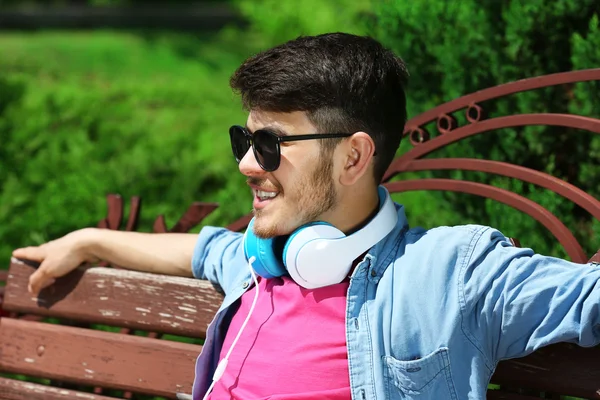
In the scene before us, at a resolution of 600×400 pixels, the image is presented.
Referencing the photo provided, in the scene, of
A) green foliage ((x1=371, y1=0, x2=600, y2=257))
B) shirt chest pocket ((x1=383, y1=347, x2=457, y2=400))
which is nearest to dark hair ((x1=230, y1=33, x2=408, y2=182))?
shirt chest pocket ((x1=383, y1=347, x2=457, y2=400))

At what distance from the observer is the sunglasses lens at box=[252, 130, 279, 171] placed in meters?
2.50

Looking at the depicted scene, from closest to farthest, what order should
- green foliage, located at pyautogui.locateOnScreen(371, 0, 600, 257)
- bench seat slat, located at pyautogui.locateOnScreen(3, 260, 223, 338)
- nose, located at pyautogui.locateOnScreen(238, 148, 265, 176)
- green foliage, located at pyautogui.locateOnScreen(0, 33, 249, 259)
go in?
nose, located at pyautogui.locateOnScreen(238, 148, 265, 176) < bench seat slat, located at pyautogui.locateOnScreen(3, 260, 223, 338) < green foliage, located at pyautogui.locateOnScreen(371, 0, 600, 257) < green foliage, located at pyautogui.locateOnScreen(0, 33, 249, 259)

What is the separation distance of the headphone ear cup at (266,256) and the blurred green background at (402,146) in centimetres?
53

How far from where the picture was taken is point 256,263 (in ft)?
8.58

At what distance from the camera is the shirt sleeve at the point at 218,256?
2.87 meters

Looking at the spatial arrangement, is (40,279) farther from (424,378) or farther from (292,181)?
(424,378)

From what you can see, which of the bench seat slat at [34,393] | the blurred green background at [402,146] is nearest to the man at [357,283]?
the blurred green background at [402,146]

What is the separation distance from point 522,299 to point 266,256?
0.74 m

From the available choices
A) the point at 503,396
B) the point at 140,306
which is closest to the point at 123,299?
the point at 140,306

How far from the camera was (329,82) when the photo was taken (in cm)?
249

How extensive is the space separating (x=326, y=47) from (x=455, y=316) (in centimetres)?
82

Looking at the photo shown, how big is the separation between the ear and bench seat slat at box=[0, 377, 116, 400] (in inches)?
48.9

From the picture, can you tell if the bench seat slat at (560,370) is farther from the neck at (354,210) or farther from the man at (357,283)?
the neck at (354,210)

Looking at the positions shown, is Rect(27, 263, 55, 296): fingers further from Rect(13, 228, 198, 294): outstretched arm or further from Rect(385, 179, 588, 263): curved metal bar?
Rect(385, 179, 588, 263): curved metal bar
